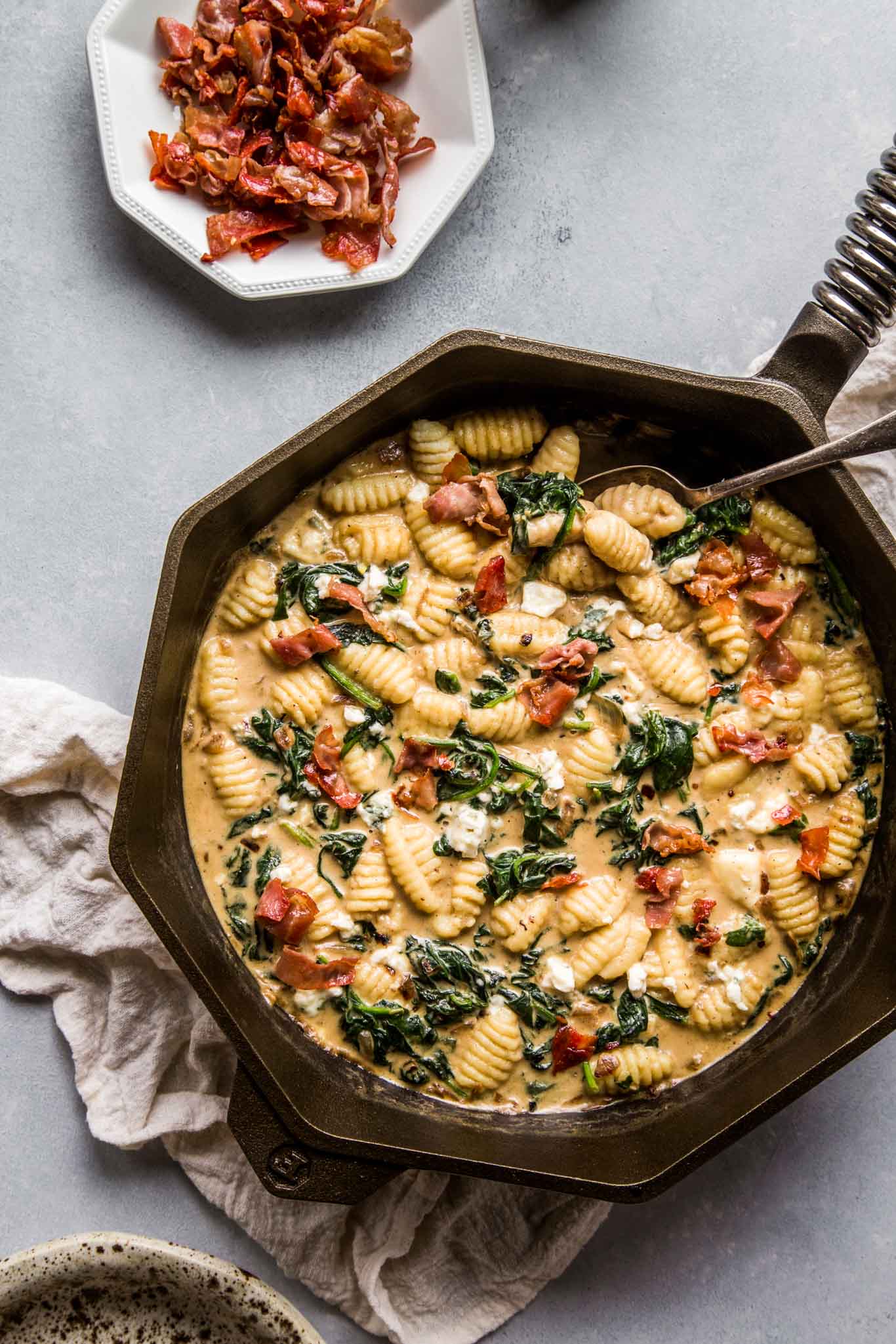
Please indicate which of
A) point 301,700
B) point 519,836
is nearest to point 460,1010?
point 519,836

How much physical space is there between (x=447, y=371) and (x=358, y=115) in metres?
1.05

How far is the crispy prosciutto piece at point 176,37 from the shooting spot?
3738mm

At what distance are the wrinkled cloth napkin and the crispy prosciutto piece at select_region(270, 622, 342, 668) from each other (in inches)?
23.5

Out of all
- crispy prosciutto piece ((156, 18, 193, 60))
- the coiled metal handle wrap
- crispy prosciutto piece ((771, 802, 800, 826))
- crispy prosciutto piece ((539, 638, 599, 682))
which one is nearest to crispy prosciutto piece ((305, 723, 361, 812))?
crispy prosciutto piece ((539, 638, 599, 682))

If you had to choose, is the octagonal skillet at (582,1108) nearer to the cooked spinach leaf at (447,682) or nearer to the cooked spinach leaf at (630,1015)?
the cooked spinach leaf at (630,1015)

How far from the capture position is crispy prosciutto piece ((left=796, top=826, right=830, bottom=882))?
11.8 feet

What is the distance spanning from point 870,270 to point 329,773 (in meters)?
2.19

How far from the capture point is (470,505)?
3518 mm

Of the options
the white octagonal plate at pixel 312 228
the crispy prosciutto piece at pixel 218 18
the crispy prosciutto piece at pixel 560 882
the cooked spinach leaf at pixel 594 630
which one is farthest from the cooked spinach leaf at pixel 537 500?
the crispy prosciutto piece at pixel 218 18

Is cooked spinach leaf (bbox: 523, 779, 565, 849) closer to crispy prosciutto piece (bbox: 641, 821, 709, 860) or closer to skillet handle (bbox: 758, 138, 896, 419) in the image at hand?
crispy prosciutto piece (bbox: 641, 821, 709, 860)

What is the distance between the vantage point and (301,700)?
347cm

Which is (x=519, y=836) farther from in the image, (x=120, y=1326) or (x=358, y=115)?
(x=358, y=115)

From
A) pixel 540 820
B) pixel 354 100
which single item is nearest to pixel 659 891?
pixel 540 820

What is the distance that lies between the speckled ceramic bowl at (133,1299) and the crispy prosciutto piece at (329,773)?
1.40 meters
